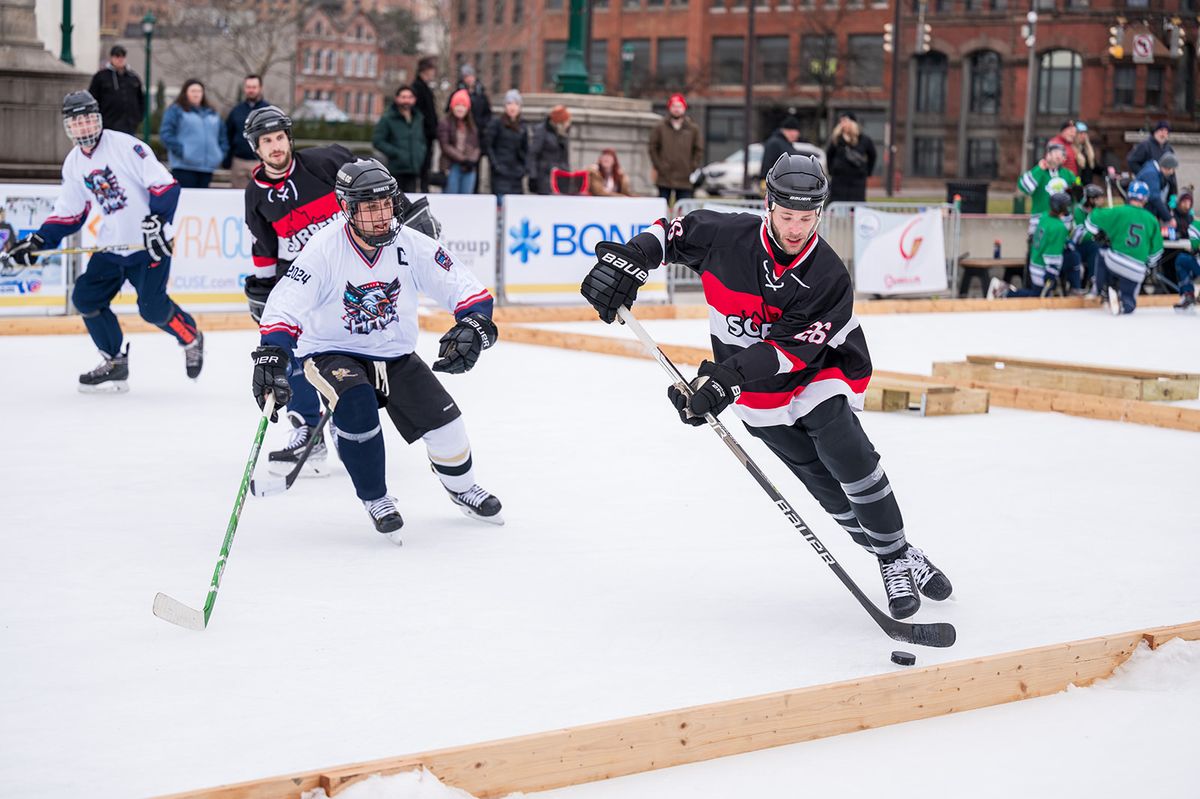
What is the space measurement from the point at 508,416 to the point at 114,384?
2.30m

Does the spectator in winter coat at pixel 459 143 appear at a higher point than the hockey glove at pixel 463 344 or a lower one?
higher

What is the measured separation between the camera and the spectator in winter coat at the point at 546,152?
13969 millimetres

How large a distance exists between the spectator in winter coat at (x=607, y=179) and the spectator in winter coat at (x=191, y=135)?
11.5 ft

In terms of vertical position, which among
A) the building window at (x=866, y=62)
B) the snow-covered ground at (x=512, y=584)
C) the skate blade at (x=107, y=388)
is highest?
the building window at (x=866, y=62)

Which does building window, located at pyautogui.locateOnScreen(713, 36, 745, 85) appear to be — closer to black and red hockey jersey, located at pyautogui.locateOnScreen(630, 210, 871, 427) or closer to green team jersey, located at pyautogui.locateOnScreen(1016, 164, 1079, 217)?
green team jersey, located at pyautogui.locateOnScreen(1016, 164, 1079, 217)

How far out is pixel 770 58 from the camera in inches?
2016

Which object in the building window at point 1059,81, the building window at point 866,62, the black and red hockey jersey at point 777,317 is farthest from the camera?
the building window at point 866,62

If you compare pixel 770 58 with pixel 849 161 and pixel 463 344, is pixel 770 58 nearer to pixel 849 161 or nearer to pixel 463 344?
pixel 849 161

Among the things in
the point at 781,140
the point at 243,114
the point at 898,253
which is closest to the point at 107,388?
the point at 243,114

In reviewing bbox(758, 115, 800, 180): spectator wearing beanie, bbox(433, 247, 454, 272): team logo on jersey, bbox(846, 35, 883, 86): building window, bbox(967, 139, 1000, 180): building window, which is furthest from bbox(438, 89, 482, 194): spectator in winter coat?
bbox(846, 35, 883, 86): building window

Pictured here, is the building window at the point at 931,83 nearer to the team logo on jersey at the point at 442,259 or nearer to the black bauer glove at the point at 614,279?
the team logo on jersey at the point at 442,259

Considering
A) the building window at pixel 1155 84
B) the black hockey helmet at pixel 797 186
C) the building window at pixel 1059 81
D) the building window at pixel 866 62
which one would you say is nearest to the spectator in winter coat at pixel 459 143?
the black hockey helmet at pixel 797 186

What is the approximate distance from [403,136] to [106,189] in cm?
532

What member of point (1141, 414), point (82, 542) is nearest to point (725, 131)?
point (1141, 414)
